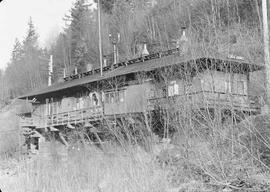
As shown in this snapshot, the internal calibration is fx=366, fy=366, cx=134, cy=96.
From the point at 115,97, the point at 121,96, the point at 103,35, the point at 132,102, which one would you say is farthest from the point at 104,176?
the point at 103,35

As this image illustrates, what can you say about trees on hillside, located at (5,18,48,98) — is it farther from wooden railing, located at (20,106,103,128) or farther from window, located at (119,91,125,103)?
window, located at (119,91,125,103)

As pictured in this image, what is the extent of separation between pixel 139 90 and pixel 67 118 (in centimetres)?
681

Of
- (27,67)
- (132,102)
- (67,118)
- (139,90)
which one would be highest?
(27,67)

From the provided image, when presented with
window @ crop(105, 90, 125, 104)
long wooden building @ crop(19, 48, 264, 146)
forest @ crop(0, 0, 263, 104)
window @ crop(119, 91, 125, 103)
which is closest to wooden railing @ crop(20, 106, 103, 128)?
long wooden building @ crop(19, 48, 264, 146)

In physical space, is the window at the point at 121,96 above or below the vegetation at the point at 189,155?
above

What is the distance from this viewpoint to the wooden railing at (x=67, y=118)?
24.8m

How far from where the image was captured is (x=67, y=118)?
27.4m

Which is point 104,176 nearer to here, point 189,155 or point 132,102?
point 189,155

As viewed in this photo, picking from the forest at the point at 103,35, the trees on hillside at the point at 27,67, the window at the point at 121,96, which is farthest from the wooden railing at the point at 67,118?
the trees on hillside at the point at 27,67

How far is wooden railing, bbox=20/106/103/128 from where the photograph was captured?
81.4 ft

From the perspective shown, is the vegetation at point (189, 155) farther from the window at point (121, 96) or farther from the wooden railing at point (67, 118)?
the window at point (121, 96)

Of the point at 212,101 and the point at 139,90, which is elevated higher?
the point at 139,90

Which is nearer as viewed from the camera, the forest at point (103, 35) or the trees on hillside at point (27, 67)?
the forest at point (103, 35)

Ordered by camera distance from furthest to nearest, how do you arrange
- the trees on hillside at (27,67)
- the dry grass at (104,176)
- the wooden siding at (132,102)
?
the trees on hillside at (27,67) → the wooden siding at (132,102) → the dry grass at (104,176)
